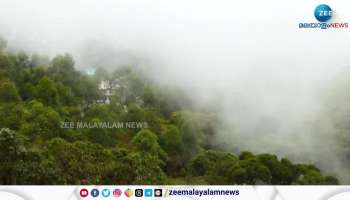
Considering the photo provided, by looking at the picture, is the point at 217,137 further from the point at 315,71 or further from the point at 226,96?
the point at 315,71

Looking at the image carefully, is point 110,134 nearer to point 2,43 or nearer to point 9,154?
point 9,154

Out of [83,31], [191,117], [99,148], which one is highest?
[83,31]

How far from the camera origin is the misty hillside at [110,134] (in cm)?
413

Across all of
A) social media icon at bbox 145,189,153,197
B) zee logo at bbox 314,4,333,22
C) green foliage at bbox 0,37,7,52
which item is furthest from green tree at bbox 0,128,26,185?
zee logo at bbox 314,4,333,22

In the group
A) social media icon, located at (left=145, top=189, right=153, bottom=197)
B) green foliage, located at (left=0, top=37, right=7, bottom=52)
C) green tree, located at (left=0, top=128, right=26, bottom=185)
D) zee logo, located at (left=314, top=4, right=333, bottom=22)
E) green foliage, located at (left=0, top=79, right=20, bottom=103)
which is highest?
zee logo, located at (left=314, top=4, right=333, bottom=22)

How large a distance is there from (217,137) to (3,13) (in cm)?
219

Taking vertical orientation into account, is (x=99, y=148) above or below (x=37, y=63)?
below

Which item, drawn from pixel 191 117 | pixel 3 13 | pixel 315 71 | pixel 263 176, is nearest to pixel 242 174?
pixel 263 176

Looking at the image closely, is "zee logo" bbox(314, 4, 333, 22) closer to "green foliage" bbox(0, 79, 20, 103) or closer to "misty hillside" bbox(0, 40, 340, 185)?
"misty hillside" bbox(0, 40, 340, 185)

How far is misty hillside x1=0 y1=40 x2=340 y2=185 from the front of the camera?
4.13 m

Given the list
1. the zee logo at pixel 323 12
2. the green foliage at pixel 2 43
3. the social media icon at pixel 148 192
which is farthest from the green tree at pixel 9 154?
the zee logo at pixel 323 12

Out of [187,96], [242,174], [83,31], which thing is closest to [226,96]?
[187,96]

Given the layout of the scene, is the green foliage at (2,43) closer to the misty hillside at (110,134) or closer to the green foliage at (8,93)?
the misty hillside at (110,134)

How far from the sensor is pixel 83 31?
4.33m
